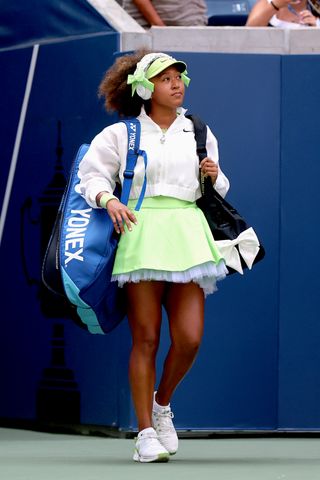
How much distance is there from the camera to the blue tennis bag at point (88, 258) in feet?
21.2

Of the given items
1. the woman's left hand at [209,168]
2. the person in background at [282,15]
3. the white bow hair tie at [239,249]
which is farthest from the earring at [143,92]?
the person in background at [282,15]

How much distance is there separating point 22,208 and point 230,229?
2.50m

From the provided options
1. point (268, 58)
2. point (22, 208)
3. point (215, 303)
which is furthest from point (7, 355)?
point (268, 58)

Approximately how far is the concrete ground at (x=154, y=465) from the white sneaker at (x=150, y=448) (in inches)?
2.4

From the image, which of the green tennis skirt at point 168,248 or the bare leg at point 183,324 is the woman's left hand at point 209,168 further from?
the bare leg at point 183,324

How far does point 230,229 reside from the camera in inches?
265

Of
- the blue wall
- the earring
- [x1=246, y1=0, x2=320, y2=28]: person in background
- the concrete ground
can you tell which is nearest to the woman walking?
the earring

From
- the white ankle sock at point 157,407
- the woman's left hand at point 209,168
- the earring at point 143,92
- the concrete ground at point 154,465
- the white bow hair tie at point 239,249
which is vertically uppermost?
the earring at point 143,92

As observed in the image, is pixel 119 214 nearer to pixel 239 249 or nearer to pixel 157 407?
pixel 239 249

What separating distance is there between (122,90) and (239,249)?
97cm

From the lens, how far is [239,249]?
22.0 feet

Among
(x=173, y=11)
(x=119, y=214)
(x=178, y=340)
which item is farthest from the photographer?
(x=173, y=11)

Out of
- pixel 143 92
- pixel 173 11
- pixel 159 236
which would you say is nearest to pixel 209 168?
pixel 159 236

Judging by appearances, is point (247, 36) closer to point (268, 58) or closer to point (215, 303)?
point (268, 58)
